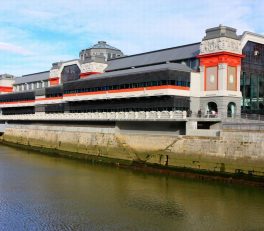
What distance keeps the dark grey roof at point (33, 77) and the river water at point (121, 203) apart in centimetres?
6287

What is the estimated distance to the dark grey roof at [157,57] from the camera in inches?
2584

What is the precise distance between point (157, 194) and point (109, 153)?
2210cm

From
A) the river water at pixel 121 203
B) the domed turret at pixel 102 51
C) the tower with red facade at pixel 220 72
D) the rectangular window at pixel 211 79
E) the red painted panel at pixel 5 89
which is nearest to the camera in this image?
the river water at pixel 121 203

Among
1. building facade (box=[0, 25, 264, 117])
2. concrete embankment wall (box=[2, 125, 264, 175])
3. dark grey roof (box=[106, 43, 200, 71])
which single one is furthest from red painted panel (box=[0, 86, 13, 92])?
building facade (box=[0, 25, 264, 117])

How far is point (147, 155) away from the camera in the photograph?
52.4 meters

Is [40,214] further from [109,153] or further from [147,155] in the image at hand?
[109,153]

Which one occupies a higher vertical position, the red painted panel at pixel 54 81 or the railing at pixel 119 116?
the red painted panel at pixel 54 81

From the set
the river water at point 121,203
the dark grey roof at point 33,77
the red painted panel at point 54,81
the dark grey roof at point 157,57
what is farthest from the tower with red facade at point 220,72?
the dark grey roof at point 33,77

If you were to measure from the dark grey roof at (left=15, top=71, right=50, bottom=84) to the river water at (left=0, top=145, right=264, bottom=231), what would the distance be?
6287 centimetres

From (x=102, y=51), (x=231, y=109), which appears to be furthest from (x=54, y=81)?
(x=231, y=109)

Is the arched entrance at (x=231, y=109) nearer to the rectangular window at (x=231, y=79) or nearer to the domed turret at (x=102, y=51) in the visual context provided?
the rectangular window at (x=231, y=79)

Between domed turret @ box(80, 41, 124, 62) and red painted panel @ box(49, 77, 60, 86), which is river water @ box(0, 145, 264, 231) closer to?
red painted panel @ box(49, 77, 60, 86)

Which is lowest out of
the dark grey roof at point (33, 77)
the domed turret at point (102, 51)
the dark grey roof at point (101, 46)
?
the dark grey roof at point (33, 77)

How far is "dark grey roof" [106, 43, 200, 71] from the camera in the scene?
215 ft
